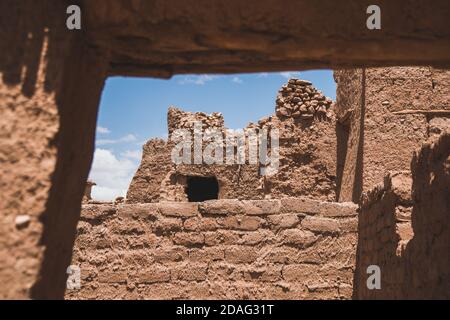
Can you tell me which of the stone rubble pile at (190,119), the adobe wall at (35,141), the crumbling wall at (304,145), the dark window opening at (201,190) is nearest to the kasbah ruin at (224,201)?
the adobe wall at (35,141)

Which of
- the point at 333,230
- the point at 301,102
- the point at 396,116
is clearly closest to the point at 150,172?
the point at 301,102

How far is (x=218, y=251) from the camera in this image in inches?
196

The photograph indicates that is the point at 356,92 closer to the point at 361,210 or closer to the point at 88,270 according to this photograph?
the point at 361,210

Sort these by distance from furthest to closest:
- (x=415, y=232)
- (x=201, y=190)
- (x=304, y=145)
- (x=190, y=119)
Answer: (x=201, y=190) → (x=190, y=119) → (x=304, y=145) → (x=415, y=232)

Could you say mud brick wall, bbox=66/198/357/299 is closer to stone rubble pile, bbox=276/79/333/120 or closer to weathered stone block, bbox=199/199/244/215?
weathered stone block, bbox=199/199/244/215

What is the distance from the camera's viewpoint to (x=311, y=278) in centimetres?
497

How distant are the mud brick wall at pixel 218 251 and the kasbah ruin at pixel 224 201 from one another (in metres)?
0.01

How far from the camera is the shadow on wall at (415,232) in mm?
2896

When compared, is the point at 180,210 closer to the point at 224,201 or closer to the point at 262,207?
the point at 224,201

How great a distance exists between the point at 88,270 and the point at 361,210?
2648mm

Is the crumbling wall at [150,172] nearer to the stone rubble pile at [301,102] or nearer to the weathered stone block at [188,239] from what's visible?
the stone rubble pile at [301,102]

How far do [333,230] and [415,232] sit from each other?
167cm

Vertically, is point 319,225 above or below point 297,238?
above
